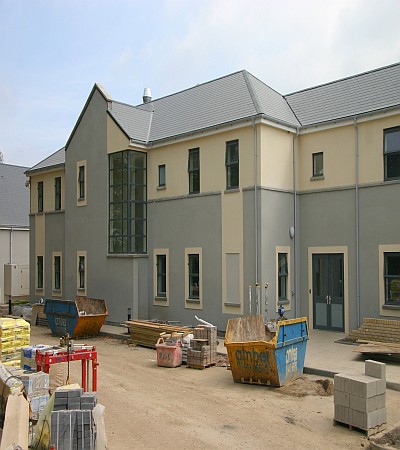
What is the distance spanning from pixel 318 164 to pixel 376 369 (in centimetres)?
1030

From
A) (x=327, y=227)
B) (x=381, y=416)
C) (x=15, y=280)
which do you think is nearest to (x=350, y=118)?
(x=327, y=227)

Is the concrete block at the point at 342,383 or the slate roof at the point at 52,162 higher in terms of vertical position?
the slate roof at the point at 52,162

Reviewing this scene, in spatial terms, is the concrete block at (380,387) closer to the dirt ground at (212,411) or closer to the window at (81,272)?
the dirt ground at (212,411)

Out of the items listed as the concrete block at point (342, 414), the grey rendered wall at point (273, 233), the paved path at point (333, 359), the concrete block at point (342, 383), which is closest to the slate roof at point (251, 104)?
the grey rendered wall at point (273, 233)

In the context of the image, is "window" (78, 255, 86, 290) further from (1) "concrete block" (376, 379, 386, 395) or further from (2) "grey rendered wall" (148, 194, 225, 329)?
(1) "concrete block" (376, 379, 386, 395)

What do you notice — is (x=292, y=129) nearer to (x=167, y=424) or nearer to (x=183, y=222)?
(x=183, y=222)

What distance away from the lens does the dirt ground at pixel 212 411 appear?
837cm

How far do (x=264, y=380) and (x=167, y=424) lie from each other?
3.32 meters

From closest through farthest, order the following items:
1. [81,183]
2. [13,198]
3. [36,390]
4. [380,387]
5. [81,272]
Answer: [380,387] < [36,390] < [81,272] < [81,183] < [13,198]

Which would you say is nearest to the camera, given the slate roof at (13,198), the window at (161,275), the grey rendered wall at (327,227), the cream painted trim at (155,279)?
the grey rendered wall at (327,227)

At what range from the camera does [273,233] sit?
17547 millimetres

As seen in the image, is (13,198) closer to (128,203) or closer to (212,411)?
(128,203)

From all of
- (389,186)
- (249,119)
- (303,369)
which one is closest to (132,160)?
(249,119)

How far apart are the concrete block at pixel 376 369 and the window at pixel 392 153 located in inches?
335
